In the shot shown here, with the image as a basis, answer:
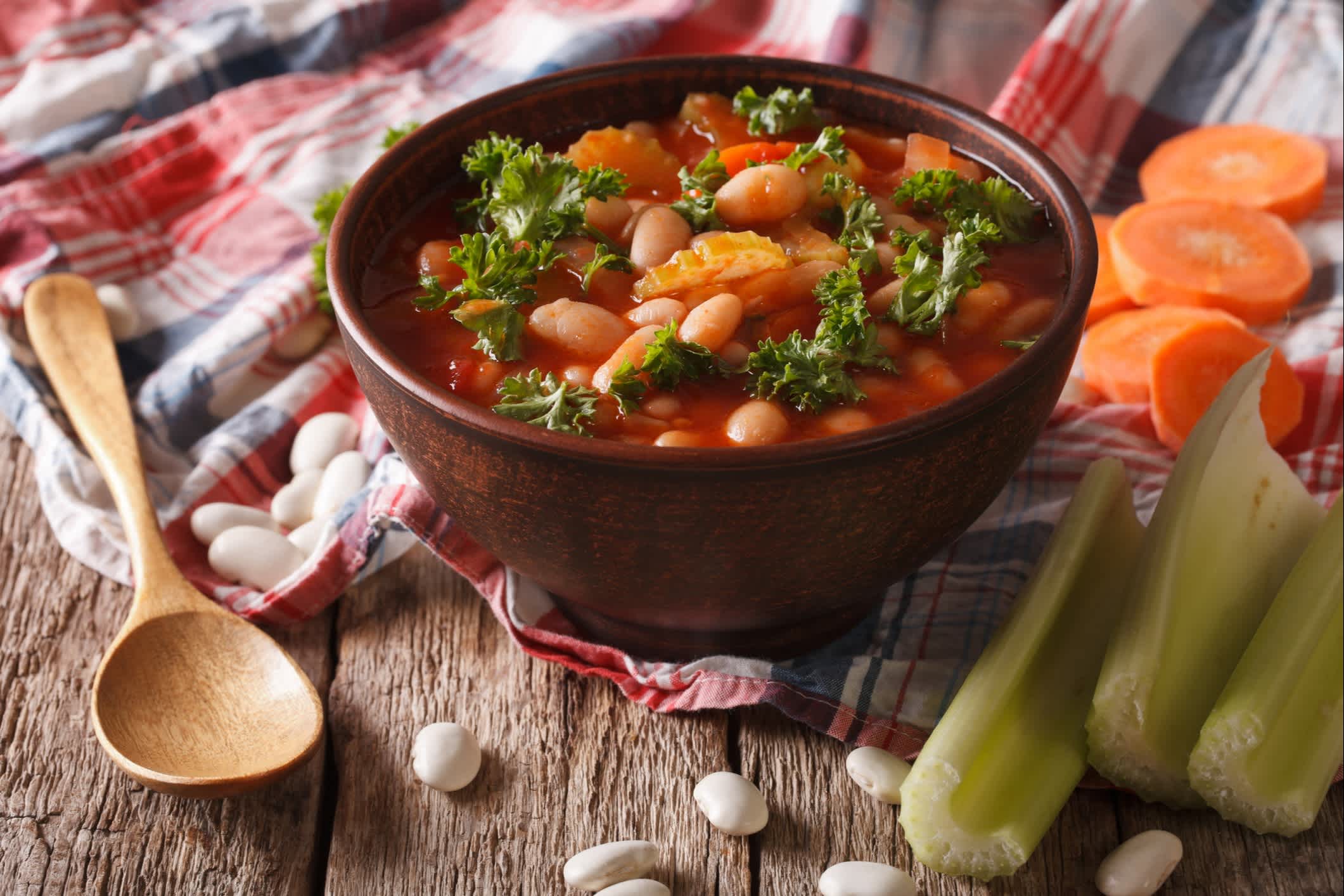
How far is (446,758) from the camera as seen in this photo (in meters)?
2.12

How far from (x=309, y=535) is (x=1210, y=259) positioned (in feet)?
7.26

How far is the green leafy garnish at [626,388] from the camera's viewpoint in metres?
1.95

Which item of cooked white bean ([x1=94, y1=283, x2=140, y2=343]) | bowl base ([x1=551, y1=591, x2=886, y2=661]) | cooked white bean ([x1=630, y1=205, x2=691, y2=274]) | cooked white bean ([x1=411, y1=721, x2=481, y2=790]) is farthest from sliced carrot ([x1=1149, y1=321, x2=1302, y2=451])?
cooked white bean ([x1=94, y1=283, x2=140, y2=343])

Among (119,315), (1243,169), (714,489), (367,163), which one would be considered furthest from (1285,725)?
(367,163)

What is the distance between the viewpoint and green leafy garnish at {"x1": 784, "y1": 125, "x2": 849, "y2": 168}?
2.35 meters

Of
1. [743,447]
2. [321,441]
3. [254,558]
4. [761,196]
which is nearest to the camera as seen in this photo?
[743,447]

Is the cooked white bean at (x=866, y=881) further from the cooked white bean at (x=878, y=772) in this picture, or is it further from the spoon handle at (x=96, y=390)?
the spoon handle at (x=96, y=390)

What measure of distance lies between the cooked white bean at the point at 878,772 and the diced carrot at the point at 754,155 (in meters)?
1.05

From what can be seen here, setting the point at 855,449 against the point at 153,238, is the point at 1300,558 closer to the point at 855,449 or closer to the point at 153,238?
the point at 855,449

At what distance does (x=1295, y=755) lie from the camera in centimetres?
196

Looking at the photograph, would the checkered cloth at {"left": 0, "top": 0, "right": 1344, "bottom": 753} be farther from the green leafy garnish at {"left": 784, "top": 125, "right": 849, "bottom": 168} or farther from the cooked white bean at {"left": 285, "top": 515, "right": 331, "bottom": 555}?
the green leafy garnish at {"left": 784, "top": 125, "right": 849, "bottom": 168}

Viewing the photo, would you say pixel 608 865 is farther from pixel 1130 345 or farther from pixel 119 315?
pixel 119 315

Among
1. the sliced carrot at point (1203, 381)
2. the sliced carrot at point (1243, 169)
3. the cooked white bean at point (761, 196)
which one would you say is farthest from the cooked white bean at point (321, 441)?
the sliced carrot at point (1243, 169)

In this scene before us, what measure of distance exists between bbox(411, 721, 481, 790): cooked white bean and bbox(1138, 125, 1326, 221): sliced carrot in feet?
7.71
